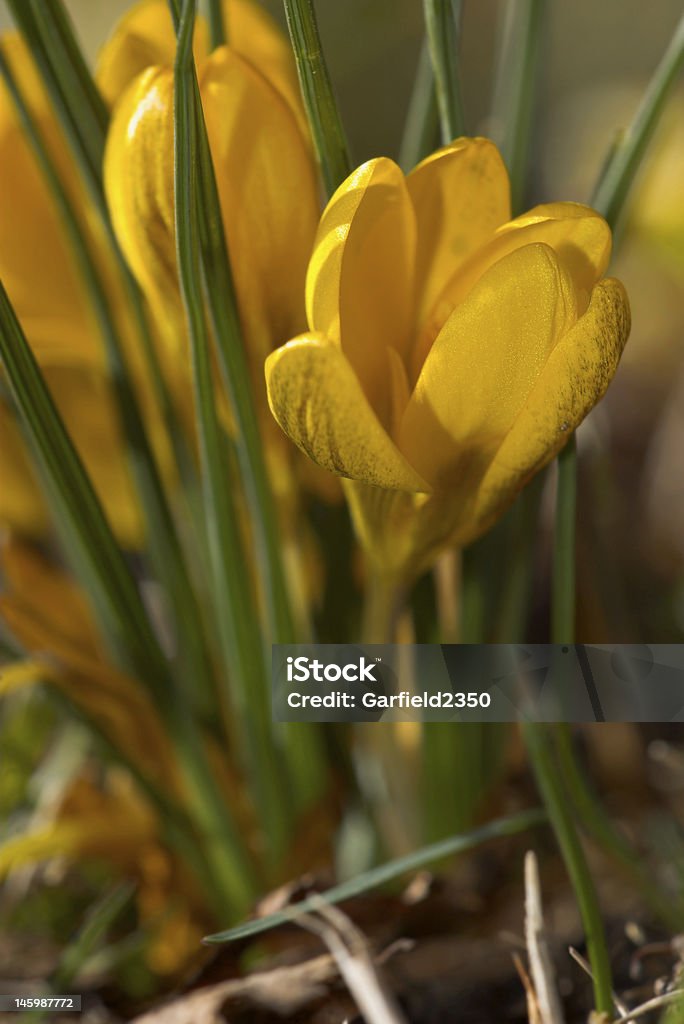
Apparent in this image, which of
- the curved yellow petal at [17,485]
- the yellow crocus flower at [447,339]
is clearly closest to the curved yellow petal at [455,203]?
the yellow crocus flower at [447,339]

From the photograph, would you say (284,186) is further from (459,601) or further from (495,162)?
(459,601)

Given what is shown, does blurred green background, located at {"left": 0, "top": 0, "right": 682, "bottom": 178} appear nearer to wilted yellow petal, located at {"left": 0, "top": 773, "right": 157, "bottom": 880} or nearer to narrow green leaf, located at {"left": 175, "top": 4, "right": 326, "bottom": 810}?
narrow green leaf, located at {"left": 175, "top": 4, "right": 326, "bottom": 810}

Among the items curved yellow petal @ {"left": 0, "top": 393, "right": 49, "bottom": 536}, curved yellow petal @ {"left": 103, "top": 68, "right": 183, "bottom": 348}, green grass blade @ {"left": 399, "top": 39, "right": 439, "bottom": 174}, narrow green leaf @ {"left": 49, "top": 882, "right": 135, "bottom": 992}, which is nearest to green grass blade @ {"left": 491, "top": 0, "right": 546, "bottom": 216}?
green grass blade @ {"left": 399, "top": 39, "right": 439, "bottom": 174}

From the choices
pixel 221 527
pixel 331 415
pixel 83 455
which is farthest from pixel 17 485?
pixel 331 415

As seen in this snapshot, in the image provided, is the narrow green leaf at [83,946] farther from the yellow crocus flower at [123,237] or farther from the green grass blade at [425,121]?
the green grass blade at [425,121]

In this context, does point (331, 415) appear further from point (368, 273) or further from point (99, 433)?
point (99, 433)

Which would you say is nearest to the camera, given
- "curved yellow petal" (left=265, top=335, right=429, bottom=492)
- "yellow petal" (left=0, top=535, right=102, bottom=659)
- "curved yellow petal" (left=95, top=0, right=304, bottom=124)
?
"curved yellow petal" (left=265, top=335, right=429, bottom=492)
